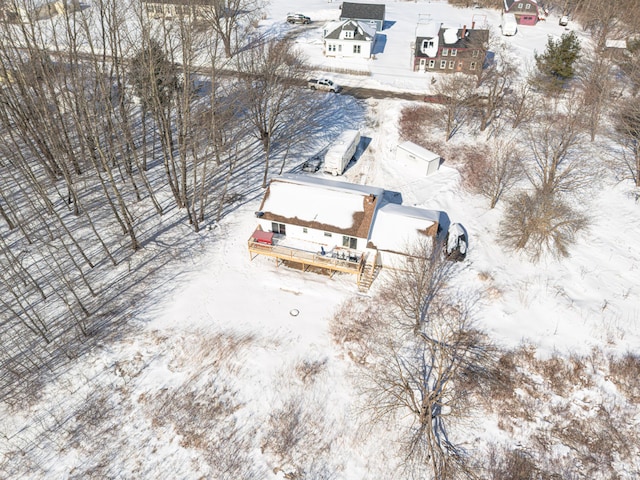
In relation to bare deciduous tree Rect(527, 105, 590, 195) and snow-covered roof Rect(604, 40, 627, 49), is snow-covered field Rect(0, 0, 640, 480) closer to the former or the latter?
bare deciduous tree Rect(527, 105, 590, 195)

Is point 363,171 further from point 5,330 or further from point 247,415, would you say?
point 5,330

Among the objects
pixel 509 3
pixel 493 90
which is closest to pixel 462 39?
pixel 493 90

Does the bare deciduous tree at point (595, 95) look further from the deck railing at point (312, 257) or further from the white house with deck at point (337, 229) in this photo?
the deck railing at point (312, 257)

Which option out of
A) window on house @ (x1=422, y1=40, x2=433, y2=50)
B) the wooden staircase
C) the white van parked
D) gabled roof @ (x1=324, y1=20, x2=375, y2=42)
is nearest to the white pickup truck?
gabled roof @ (x1=324, y1=20, x2=375, y2=42)

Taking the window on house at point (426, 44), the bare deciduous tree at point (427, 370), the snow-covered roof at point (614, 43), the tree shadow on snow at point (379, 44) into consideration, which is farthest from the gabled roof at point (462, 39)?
the bare deciduous tree at point (427, 370)

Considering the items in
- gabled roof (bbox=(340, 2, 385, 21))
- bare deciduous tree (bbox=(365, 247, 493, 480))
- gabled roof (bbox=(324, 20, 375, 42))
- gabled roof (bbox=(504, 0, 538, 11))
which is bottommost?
bare deciduous tree (bbox=(365, 247, 493, 480))

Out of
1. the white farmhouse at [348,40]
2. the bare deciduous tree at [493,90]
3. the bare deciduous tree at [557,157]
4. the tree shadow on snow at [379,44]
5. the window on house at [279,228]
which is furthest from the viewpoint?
the tree shadow on snow at [379,44]
